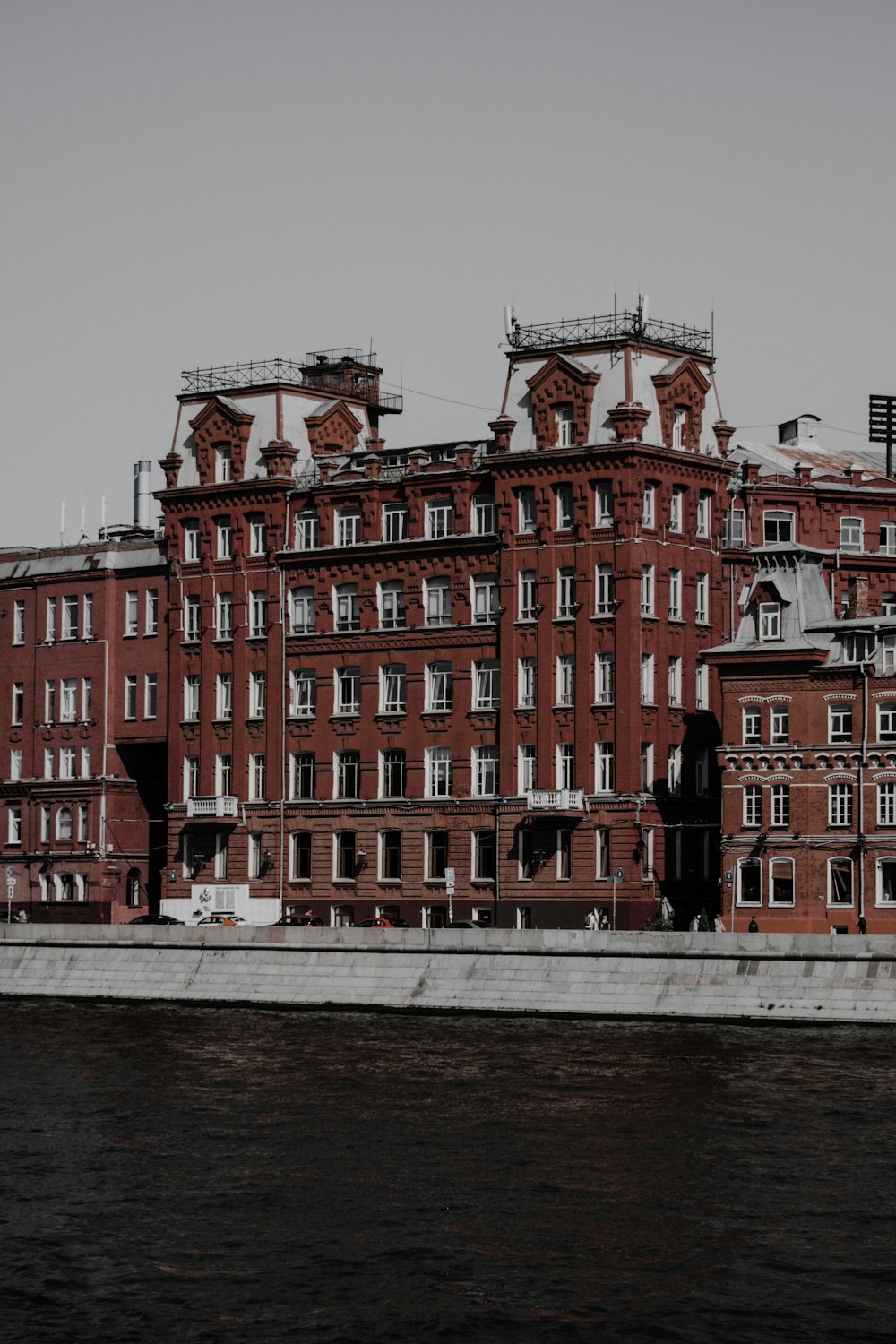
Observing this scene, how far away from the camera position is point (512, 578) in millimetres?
110375

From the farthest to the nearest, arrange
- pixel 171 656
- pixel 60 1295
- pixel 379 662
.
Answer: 1. pixel 171 656
2. pixel 379 662
3. pixel 60 1295

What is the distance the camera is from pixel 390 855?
115062mm

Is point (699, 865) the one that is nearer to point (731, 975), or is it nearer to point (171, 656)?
point (731, 975)

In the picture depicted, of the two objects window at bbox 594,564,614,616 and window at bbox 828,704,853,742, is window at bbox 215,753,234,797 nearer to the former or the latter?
window at bbox 594,564,614,616

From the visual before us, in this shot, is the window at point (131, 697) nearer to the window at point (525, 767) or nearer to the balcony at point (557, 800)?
the window at point (525, 767)

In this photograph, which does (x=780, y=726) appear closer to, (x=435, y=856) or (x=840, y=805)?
(x=840, y=805)

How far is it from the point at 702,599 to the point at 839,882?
62.2 ft

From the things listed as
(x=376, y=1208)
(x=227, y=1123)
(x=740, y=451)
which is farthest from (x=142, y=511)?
(x=376, y=1208)

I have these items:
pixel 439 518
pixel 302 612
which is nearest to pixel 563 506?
pixel 439 518

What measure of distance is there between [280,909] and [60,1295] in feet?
245

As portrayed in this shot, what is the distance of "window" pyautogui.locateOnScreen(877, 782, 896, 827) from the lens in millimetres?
98000

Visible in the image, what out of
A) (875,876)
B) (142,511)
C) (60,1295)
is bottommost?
(60,1295)

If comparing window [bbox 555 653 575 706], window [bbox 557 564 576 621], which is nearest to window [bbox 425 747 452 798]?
window [bbox 555 653 575 706]

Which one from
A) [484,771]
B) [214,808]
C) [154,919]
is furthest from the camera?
[214,808]
